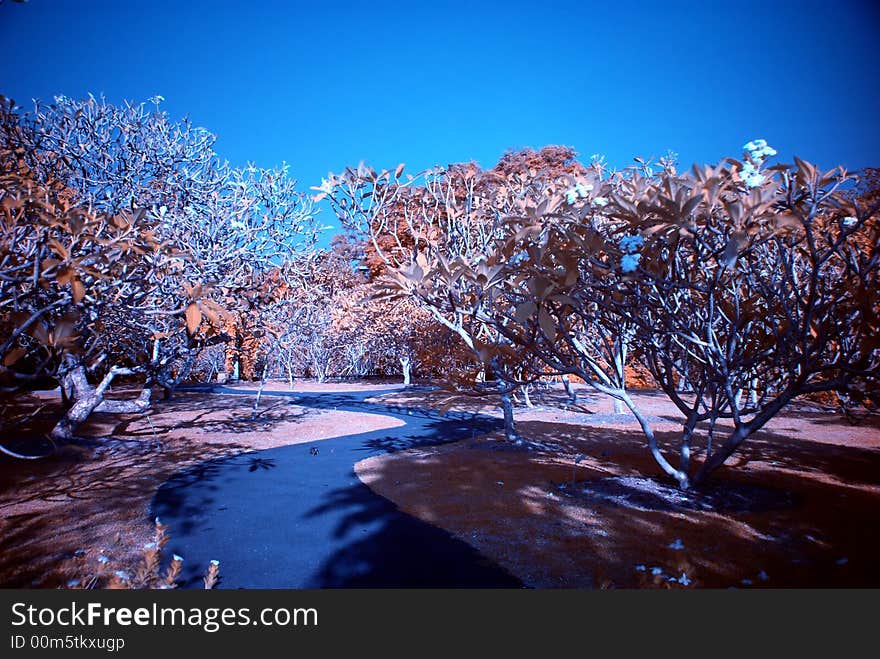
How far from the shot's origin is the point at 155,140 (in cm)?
632

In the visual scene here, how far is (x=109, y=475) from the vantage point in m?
4.81

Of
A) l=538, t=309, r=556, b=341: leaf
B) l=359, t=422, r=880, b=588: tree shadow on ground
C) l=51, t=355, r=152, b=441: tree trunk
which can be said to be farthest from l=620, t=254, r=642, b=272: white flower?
l=51, t=355, r=152, b=441: tree trunk

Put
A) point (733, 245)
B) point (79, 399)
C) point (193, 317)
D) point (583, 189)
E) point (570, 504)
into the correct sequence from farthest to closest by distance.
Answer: point (79, 399) < point (570, 504) < point (583, 189) < point (733, 245) < point (193, 317)

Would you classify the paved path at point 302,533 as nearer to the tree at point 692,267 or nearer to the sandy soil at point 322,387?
the tree at point 692,267

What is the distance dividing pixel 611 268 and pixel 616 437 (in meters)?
5.55

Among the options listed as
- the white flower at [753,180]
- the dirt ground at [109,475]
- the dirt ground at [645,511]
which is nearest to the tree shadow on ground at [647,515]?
the dirt ground at [645,511]

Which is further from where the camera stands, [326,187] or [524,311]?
[326,187]

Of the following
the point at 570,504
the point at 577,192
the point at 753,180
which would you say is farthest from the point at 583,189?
the point at 570,504

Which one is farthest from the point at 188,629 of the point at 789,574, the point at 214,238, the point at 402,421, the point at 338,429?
the point at 402,421

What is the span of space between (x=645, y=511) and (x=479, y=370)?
6.69 ft

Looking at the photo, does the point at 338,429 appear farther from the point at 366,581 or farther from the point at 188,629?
the point at 188,629

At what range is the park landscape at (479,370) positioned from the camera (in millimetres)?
2205

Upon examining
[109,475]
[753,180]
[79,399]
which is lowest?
[109,475]

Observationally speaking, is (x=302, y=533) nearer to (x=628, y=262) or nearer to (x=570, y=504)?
Result: (x=570, y=504)
